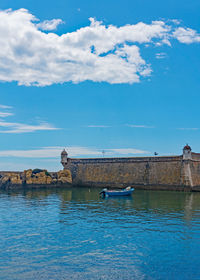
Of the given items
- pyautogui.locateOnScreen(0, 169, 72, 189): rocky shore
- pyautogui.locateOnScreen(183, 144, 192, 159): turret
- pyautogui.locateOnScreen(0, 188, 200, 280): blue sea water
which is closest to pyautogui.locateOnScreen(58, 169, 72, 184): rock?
pyautogui.locateOnScreen(0, 169, 72, 189): rocky shore

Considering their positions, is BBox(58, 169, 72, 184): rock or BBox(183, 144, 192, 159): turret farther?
BBox(58, 169, 72, 184): rock

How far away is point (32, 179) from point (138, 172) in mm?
26413

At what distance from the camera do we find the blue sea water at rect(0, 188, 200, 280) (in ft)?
47.1

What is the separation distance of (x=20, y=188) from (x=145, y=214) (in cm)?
4601

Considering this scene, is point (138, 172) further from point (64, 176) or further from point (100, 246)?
point (100, 246)

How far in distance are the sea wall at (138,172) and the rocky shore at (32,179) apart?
2.72m

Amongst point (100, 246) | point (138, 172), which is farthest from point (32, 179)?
point (100, 246)

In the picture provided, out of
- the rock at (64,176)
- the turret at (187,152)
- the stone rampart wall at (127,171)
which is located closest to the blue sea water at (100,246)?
the turret at (187,152)

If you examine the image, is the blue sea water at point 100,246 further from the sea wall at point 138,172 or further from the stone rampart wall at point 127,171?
the stone rampart wall at point 127,171

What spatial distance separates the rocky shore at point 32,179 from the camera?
225ft

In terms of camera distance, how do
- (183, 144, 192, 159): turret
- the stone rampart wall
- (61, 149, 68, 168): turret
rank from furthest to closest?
(61, 149, 68, 168): turret, the stone rampart wall, (183, 144, 192, 159): turret

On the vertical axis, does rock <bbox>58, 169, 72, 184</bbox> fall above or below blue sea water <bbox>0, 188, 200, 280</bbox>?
above

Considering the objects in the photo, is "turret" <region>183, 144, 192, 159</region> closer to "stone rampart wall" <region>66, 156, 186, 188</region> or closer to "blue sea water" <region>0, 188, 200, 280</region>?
"stone rampart wall" <region>66, 156, 186, 188</region>

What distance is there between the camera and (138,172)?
61.9m
